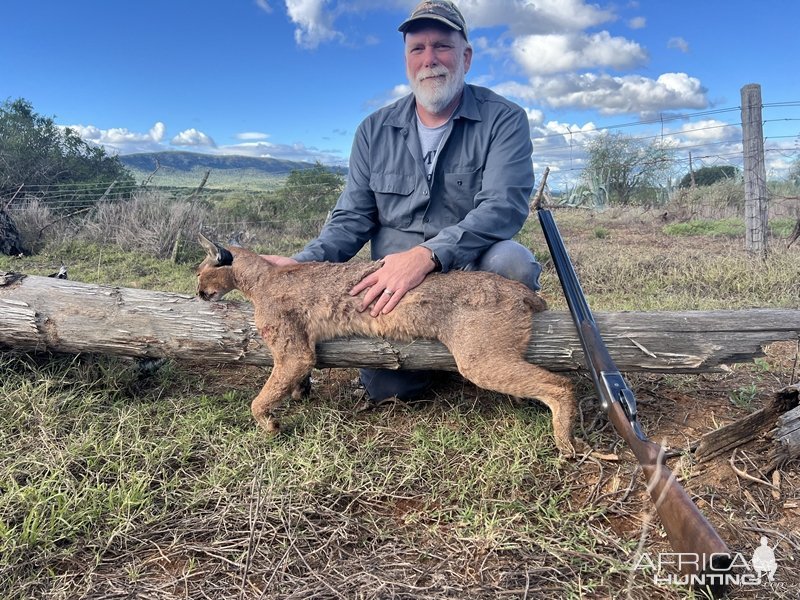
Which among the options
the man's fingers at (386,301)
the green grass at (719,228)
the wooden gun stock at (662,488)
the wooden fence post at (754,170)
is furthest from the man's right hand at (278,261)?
the green grass at (719,228)

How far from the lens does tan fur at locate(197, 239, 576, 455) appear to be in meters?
3.42

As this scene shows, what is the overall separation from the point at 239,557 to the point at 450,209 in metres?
3.10

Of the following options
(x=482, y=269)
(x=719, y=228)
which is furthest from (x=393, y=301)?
(x=719, y=228)

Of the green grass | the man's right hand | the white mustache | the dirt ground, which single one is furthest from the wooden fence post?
the man's right hand

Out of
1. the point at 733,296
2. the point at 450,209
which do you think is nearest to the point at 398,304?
the point at 450,209

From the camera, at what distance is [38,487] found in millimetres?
3006

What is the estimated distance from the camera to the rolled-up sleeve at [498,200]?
385cm

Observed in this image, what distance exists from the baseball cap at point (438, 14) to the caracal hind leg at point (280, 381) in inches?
115

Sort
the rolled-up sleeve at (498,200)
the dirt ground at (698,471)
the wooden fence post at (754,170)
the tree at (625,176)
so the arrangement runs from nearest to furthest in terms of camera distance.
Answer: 1. the dirt ground at (698,471)
2. the rolled-up sleeve at (498,200)
3. the wooden fence post at (754,170)
4. the tree at (625,176)

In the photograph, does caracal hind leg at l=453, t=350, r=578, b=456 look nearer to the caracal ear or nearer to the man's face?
the caracal ear

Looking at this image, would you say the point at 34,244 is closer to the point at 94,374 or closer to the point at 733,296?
the point at 94,374

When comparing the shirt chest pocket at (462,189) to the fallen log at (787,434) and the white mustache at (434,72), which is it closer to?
the white mustache at (434,72)

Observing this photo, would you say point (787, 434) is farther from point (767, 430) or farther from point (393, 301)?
point (393, 301)

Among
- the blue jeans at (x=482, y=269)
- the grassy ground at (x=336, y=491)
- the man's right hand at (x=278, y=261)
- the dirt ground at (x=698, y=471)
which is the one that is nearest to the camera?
the grassy ground at (x=336, y=491)
